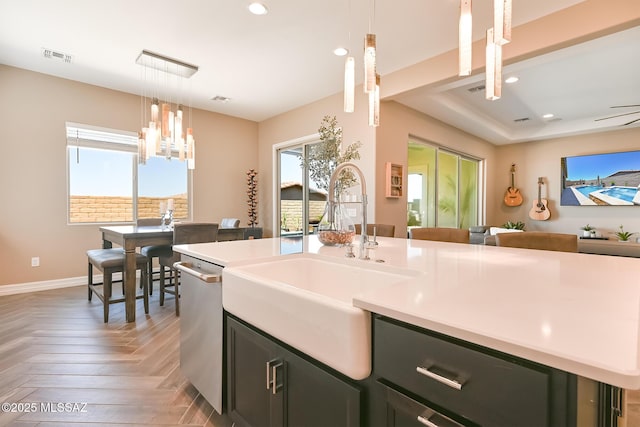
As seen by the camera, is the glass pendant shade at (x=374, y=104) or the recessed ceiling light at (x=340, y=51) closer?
the glass pendant shade at (x=374, y=104)

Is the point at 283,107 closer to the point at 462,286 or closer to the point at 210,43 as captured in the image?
the point at 210,43

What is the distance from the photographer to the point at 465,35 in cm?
145

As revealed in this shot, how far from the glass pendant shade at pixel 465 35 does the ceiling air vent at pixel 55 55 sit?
4.20 metres

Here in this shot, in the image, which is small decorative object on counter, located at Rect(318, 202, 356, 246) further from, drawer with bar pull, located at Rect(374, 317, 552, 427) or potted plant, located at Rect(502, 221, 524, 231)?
potted plant, located at Rect(502, 221, 524, 231)

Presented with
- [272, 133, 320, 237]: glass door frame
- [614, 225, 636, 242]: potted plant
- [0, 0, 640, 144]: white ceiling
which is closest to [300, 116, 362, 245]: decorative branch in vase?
[272, 133, 320, 237]: glass door frame

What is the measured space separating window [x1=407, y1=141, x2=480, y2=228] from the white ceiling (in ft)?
2.64

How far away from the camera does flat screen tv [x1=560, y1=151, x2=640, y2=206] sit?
5.88m

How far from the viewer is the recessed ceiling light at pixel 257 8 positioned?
8.70 feet

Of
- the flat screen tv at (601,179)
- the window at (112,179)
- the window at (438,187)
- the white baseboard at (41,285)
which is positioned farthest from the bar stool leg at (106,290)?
the flat screen tv at (601,179)

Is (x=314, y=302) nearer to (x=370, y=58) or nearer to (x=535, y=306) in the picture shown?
(x=535, y=306)

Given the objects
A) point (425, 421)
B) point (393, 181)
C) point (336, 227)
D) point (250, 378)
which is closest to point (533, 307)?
point (425, 421)

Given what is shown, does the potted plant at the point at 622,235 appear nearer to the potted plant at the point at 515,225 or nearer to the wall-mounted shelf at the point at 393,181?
the potted plant at the point at 515,225

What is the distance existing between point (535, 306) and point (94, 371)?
8.42 feet

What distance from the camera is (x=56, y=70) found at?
392cm
